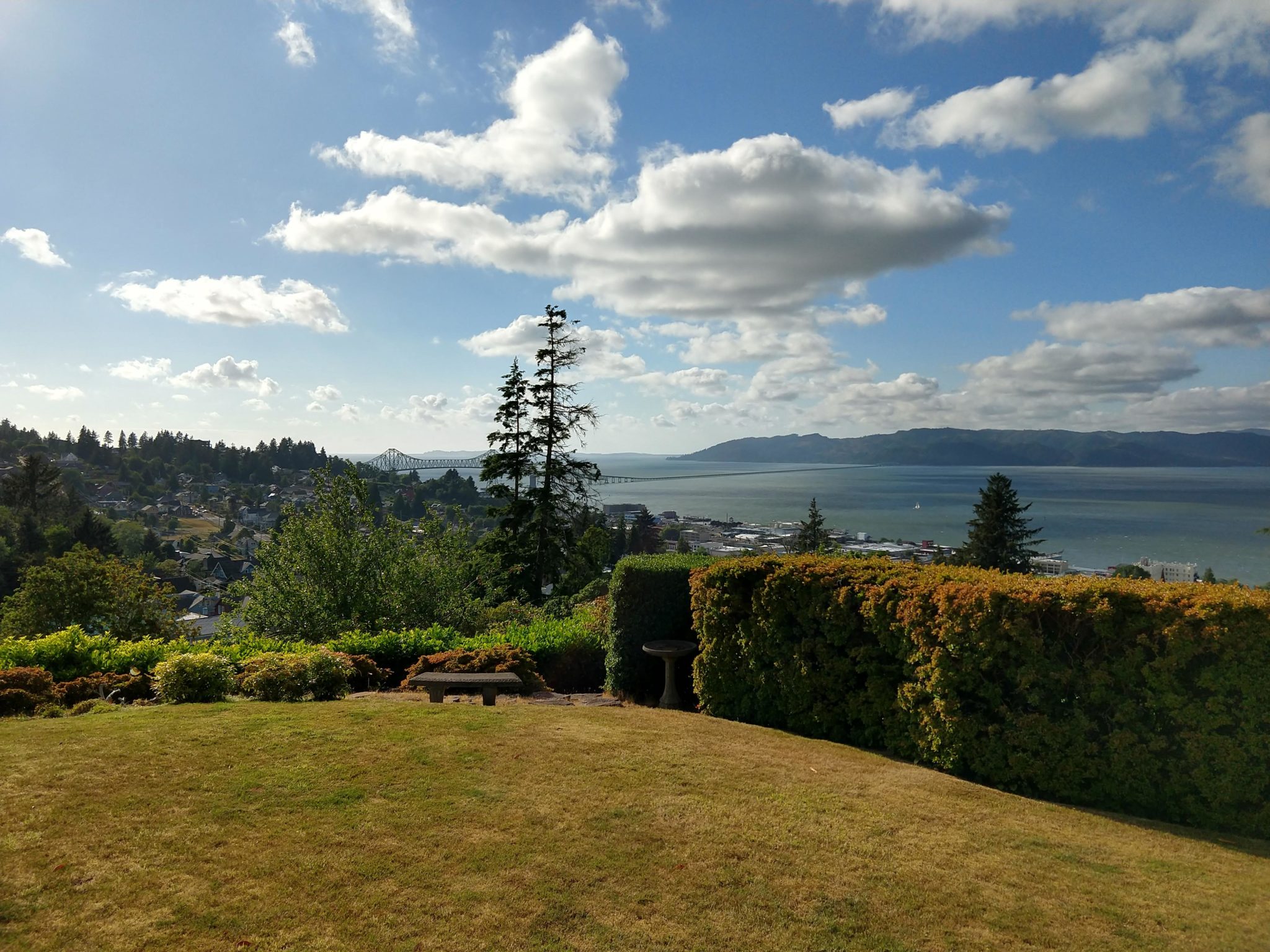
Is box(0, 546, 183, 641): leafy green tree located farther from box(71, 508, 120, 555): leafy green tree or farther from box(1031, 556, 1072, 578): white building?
box(1031, 556, 1072, 578): white building

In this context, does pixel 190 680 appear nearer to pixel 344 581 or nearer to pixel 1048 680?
pixel 344 581

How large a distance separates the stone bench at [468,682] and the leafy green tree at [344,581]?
5997 millimetres

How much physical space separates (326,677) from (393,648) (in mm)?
3052

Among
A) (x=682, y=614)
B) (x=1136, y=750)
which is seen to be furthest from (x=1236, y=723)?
(x=682, y=614)

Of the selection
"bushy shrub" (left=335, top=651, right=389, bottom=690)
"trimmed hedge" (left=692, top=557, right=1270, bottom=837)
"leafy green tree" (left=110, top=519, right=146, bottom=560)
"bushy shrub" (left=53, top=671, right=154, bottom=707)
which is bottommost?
"leafy green tree" (left=110, top=519, right=146, bottom=560)

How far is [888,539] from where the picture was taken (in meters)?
95.9

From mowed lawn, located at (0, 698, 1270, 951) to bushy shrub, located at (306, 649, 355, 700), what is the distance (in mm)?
2170

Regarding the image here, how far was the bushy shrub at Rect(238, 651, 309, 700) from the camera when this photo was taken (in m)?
8.70

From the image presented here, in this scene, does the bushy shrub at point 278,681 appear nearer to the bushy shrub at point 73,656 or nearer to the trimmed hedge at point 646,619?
the bushy shrub at point 73,656

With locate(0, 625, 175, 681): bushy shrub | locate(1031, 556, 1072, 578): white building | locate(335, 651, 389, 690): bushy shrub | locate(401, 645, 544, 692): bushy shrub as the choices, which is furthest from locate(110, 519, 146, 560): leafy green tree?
locate(1031, 556, 1072, 578): white building

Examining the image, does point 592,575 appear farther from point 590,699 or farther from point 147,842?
point 147,842

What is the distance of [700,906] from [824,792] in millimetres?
2178

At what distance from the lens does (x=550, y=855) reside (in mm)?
4621

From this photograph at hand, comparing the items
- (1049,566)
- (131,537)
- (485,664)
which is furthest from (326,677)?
(131,537)
